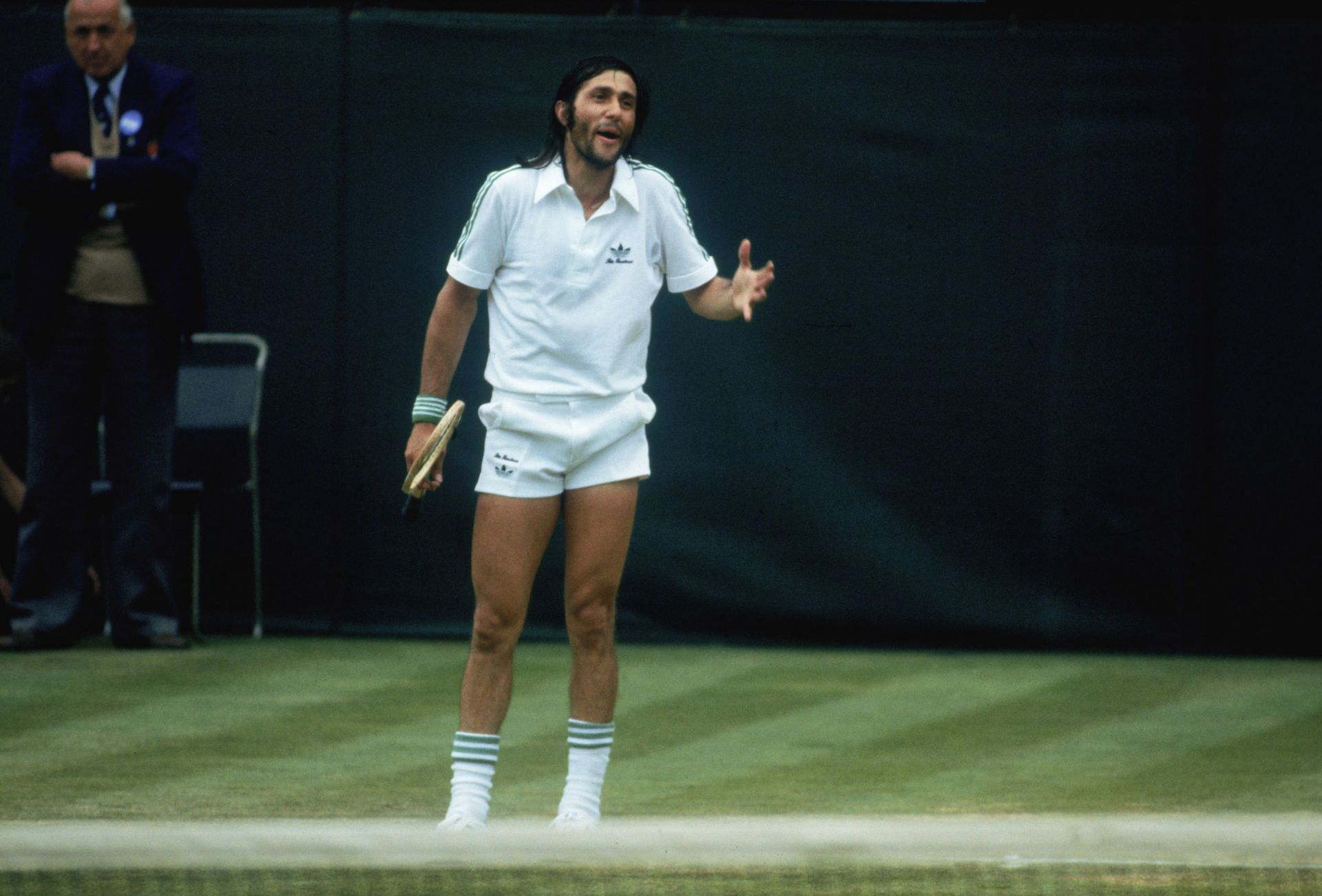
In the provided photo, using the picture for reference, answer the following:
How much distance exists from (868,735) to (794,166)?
282 centimetres

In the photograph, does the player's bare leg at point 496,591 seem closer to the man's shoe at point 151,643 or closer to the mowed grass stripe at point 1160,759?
the mowed grass stripe at point 1160,759

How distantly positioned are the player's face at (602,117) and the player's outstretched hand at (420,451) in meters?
0.72

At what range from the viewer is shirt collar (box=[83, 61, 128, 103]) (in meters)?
7.86

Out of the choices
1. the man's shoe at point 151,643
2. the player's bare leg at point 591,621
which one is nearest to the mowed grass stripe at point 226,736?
the man's shoe at point 151,643

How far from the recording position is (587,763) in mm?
4836

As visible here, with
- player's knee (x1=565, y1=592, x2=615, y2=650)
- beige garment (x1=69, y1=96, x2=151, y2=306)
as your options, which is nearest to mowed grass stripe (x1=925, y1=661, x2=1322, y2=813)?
player's knee (x1=565, y1=592, x2=615, y2=650)

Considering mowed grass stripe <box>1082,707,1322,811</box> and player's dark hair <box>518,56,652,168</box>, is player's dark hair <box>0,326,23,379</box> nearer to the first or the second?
player's dark hair <box>518,56,652,168</box>

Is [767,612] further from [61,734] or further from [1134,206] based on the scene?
[61,734]

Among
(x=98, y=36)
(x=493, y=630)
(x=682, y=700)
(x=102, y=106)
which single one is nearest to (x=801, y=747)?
(x=682, y=700)

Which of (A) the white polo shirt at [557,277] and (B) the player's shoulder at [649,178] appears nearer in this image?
(A) the white polo shirt at [557,277]

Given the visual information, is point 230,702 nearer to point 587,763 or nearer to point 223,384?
point 223,384

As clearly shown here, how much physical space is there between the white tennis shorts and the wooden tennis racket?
7 cm

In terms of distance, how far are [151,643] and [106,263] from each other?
149cm

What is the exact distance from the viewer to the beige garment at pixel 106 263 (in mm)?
7883
